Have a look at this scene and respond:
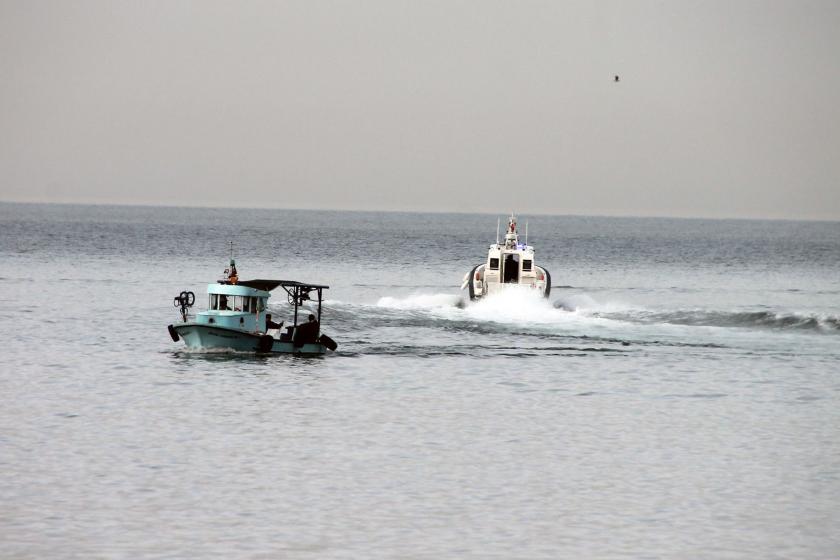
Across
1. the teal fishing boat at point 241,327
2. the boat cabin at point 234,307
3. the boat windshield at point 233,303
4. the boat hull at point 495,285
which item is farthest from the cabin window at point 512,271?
the boat windshield at point 233,303

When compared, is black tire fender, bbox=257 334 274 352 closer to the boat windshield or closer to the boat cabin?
the boat cabin

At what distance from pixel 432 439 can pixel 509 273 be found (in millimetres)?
40898

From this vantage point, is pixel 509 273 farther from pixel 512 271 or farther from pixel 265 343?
pixel 265 343

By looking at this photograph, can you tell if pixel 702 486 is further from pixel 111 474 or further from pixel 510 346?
pixel 510 346

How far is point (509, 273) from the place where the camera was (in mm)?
70812

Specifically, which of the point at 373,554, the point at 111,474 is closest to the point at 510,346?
the point at 111,474

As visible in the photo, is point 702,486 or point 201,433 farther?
point 201,433

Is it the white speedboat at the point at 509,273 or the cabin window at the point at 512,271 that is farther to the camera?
the cabin window at the point at 512,271

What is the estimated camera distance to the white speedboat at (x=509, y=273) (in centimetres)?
7025

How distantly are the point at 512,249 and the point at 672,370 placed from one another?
27.3m

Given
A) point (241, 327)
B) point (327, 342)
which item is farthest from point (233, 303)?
point (327, 342)

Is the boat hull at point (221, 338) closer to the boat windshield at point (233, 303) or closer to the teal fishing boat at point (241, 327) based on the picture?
the teal fishing boat at point (241, 327)

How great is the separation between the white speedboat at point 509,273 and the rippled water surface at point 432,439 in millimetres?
4016

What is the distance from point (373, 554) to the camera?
2041 cm
